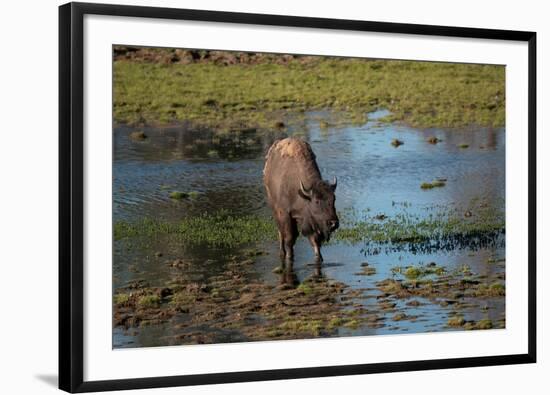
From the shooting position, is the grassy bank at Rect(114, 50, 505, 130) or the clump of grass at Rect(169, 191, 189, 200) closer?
the grassy bank at Rect(114, 50, 505, 130)

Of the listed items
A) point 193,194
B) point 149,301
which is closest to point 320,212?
point 193,194

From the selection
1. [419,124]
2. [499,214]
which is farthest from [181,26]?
[499,214]

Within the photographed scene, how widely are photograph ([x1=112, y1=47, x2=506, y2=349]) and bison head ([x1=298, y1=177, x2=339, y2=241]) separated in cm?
1

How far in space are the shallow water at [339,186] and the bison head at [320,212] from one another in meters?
0.09

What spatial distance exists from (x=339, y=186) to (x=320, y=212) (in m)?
0.29

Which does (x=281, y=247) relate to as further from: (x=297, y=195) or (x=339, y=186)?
(x=339, y=186)

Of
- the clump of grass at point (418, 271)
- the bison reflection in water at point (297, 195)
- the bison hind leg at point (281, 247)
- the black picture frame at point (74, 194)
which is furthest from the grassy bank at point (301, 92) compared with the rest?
the clump of grass at point (418, 271)

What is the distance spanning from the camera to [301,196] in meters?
11.7

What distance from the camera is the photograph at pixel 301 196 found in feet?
35.0

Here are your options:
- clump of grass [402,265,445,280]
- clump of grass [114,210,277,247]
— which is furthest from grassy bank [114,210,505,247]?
clump of grass [402,265,445,280]

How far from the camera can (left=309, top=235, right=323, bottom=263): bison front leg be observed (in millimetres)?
11320

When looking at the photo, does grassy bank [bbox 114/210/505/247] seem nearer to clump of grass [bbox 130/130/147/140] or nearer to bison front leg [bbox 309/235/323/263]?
bison front leg [bbox 309/235/323/263]

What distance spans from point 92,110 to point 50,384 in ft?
7.39

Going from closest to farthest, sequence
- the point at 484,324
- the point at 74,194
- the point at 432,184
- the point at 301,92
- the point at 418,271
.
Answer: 1. the point at 74,194
2. the point at 301,92
3. the point at 418,271
4. the point at 432,184
5. the point at 484,324
